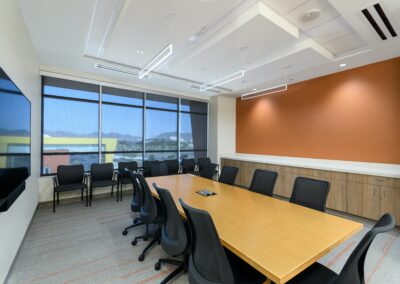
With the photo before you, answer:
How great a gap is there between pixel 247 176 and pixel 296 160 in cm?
144

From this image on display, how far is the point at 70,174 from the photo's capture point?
441 cm

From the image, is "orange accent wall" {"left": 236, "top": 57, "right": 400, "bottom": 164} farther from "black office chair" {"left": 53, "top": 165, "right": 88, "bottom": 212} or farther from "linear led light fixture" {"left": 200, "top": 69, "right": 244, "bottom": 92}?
Result: "black office chair" {"left": 53, "top": 165, "right": 88, "bottom": 212}

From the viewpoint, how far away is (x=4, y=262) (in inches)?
76.8

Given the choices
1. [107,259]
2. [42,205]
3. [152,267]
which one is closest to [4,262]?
[107,259]

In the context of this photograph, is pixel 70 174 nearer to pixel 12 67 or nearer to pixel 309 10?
pixel 12 67

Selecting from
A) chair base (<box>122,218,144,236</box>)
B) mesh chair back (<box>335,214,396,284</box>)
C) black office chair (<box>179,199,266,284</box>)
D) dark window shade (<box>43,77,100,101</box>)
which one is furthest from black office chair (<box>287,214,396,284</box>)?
dark window shade (<box>43,77,100,101</box>)

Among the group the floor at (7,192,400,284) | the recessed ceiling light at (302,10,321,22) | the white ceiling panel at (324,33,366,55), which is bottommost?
the floor at (7,192,400,284)

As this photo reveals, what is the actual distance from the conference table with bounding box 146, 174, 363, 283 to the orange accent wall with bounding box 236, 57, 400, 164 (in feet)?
9.96

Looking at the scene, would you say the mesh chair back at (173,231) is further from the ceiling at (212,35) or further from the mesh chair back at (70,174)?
the mesh chair back at (70,174)

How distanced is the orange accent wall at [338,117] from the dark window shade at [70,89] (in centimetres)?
481

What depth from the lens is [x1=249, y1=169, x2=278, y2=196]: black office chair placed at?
2.89 m

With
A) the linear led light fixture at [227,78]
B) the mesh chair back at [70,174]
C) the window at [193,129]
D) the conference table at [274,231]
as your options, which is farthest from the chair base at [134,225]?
the window at [193,129]

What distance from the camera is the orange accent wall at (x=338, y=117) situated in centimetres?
382

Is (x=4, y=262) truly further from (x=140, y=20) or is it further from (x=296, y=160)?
(x=296, y=160)
